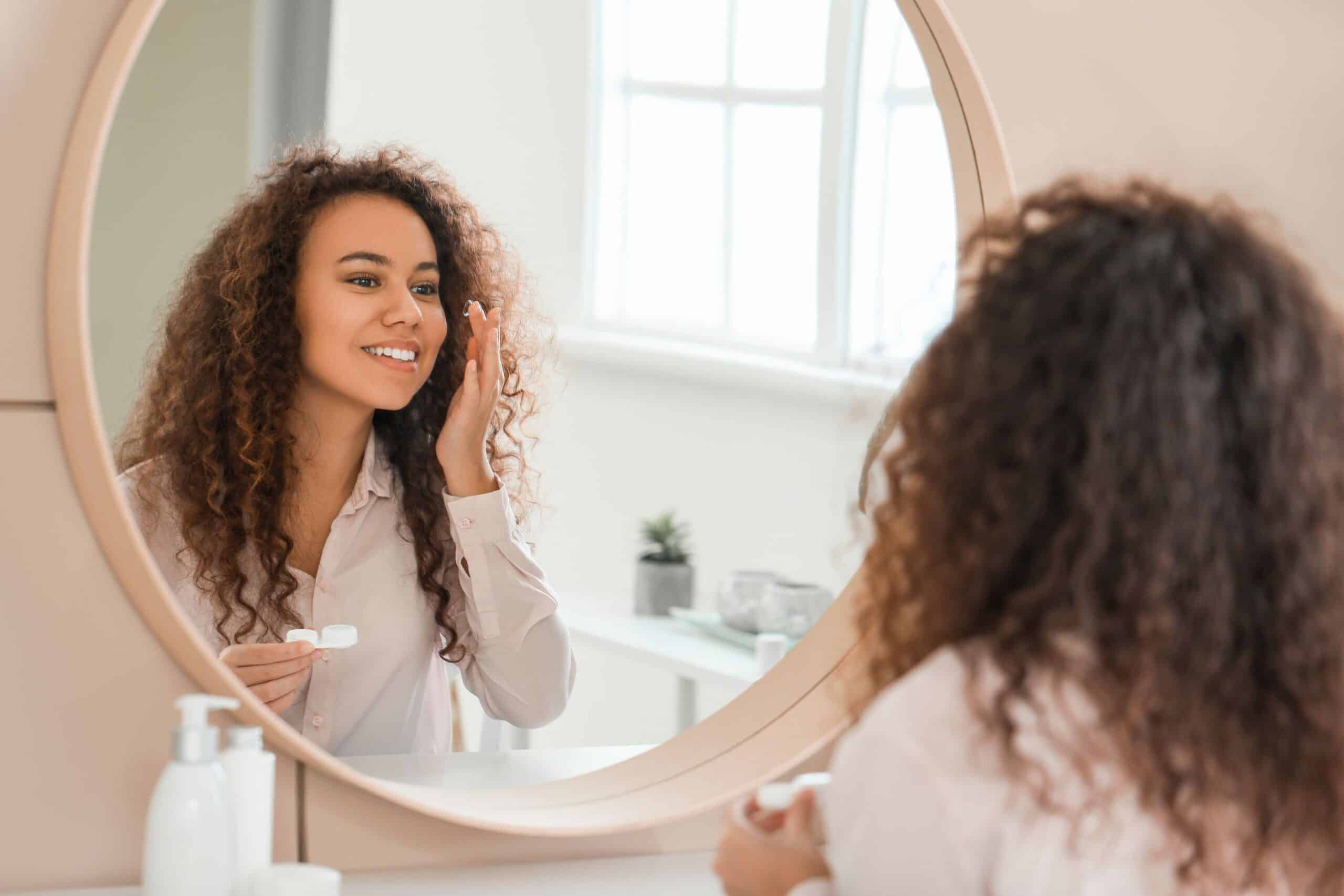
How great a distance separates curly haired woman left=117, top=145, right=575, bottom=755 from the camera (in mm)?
1145

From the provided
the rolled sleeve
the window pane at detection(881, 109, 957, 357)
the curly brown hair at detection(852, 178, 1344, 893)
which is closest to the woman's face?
the rolled sleeve

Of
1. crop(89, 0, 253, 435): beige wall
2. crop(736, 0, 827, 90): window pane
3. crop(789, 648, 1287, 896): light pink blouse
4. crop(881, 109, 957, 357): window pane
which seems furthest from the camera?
crop(736, 0, 827, 90): window pane

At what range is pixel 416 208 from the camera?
131cm

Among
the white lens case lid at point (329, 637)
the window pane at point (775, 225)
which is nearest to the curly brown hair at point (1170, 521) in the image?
the white lens case lid at point (329, 637)

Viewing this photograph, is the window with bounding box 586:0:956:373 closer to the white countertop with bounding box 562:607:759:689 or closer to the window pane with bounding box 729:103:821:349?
the window pane with bounding box 729:103:821:349

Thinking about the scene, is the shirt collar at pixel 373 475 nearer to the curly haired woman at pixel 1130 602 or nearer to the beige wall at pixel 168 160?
the beige wall at pixel 168 160

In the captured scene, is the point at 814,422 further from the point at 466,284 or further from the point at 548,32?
the point at 466,284

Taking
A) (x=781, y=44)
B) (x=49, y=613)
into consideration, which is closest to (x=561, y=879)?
(x=49, y=613)

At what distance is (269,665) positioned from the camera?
91 cm

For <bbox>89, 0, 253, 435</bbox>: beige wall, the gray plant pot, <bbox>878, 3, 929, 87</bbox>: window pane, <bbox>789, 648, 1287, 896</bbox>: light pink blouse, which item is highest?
<bbox>878, 3, 929, 87</bbox>: window pane

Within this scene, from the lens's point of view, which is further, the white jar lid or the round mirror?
the round mirror

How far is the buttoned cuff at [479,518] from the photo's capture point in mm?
1150

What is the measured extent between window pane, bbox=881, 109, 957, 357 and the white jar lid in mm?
2305

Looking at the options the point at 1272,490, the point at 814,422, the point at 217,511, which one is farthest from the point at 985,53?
the point at 814,422
